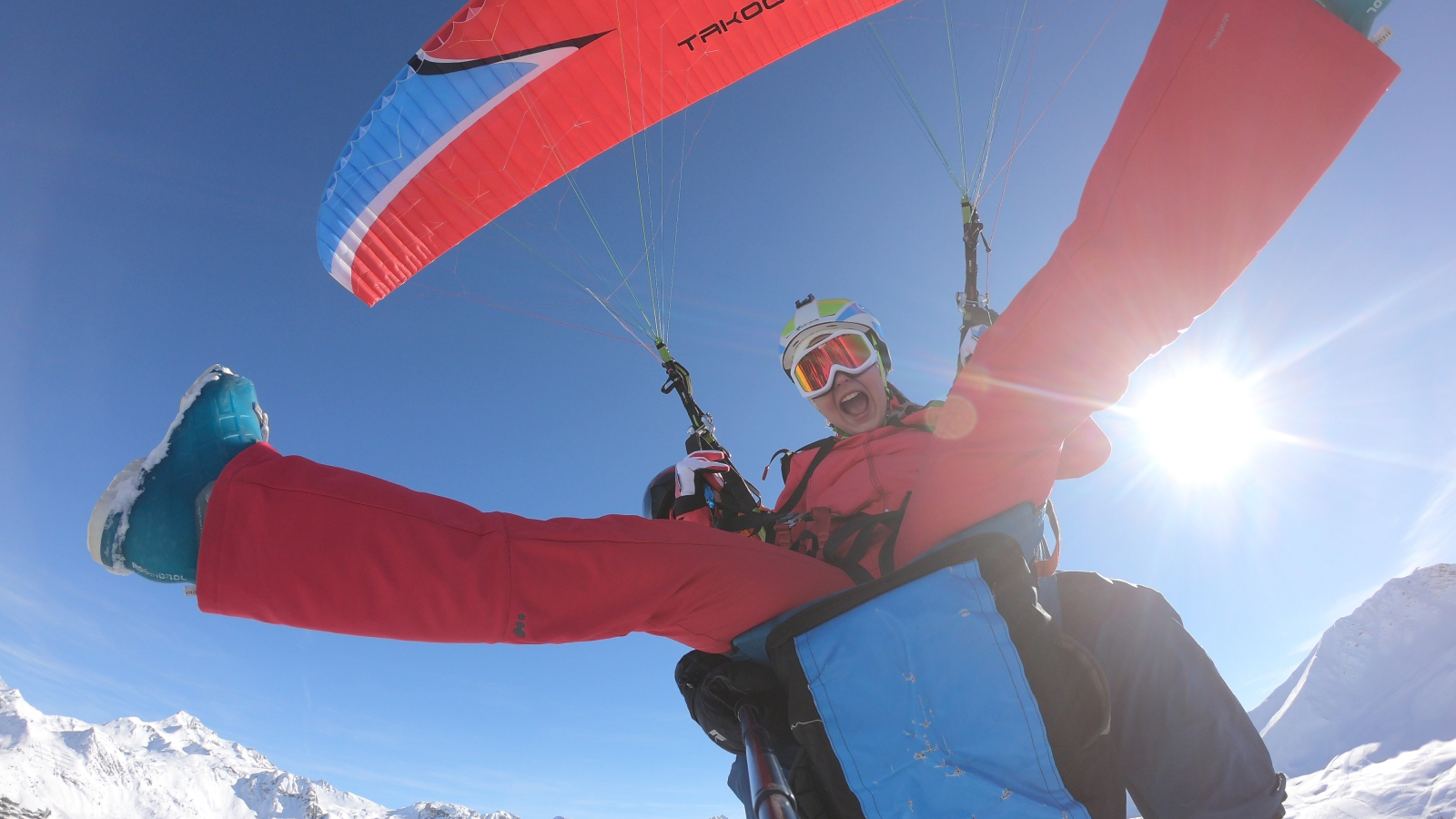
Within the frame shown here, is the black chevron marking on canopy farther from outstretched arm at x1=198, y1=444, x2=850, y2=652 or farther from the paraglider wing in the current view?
outstretched arm at x1=198, y1=444, x2=850, y2=652

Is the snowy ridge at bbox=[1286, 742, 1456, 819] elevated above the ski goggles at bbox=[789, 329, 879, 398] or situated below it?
below

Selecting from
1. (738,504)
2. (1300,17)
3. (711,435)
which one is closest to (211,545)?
(738,504)

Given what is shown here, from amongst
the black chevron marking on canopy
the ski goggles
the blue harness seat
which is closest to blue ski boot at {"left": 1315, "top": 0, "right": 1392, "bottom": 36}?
the blue harness seat

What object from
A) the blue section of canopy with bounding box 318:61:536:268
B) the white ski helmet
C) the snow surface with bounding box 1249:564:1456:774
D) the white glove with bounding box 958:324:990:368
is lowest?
the white glove with bounding box 958:324:990:368

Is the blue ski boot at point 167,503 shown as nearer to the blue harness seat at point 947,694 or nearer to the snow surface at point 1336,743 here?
the blue harness seat at point 947,694

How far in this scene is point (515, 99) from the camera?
17.2 feet

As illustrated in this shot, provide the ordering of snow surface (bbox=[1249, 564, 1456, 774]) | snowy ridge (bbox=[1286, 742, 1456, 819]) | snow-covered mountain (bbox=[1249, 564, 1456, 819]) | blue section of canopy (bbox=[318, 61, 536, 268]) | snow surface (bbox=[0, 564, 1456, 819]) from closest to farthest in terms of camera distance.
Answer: blue section of canopy (bbox=[318, 61, 536, 268]) → snowy ridge (bbox=[1286, 742, 1456, 819]) → snow-covered mountain (bbox=[1249, 564, 1456, 819]) → snow surface (bbox=[0, 564, 1456, 819]) → snow surface (bbox=[1249, 564, 1456, 774])

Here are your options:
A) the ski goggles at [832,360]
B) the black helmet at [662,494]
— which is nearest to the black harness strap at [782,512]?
the black helmet at [662,494]

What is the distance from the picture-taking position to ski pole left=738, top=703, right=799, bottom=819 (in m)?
1.17

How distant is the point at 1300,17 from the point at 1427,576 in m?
173

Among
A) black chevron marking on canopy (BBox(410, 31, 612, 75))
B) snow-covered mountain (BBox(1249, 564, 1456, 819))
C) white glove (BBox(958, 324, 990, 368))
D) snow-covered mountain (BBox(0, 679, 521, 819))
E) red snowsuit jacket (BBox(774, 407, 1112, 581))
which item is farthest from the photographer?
snow-covered mountain (BBox(0, 679, 521, 819))

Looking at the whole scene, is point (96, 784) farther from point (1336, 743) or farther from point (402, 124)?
point (1336, 743)

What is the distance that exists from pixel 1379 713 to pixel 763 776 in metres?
129

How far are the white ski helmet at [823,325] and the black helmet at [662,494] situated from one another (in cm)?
81
